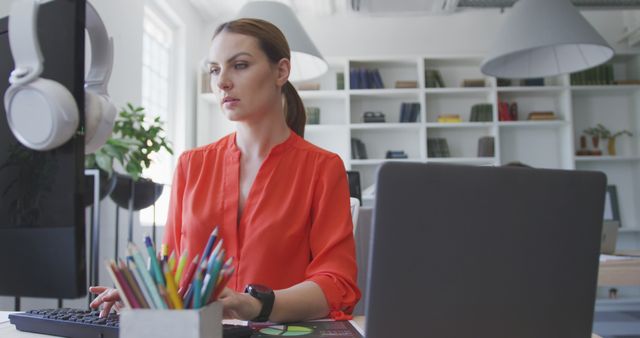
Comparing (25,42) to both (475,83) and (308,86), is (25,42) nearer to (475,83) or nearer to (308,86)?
(308,86)

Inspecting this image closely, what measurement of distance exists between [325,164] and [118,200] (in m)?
1.76

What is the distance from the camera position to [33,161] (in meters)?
0.58

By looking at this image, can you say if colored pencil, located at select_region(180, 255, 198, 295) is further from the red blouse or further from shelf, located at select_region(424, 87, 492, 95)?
shelf, located at select_region(424, 87, 492, 95)

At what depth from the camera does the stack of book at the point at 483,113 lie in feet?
16.3

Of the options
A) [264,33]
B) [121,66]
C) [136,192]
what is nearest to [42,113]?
[264,33]

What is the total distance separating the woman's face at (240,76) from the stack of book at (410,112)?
392 cm

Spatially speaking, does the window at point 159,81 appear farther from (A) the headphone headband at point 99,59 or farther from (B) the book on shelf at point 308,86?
(A) the headphone headband at point 99,59

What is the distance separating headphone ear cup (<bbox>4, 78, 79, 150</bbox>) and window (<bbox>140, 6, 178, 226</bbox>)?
3512mm

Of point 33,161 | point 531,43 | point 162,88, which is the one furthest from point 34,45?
point 162,88

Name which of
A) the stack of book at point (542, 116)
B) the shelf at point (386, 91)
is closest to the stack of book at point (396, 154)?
the shelf at point (386, 91)

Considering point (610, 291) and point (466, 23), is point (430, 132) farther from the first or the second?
point (610, 291)

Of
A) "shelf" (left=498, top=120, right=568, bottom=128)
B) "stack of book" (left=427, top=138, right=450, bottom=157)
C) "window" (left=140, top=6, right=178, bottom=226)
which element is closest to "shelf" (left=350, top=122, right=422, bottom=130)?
"stack of book" (left=427, top=138, right=450, bottom=157)

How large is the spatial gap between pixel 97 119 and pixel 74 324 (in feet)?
1.18

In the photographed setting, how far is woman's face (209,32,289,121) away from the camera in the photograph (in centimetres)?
117
